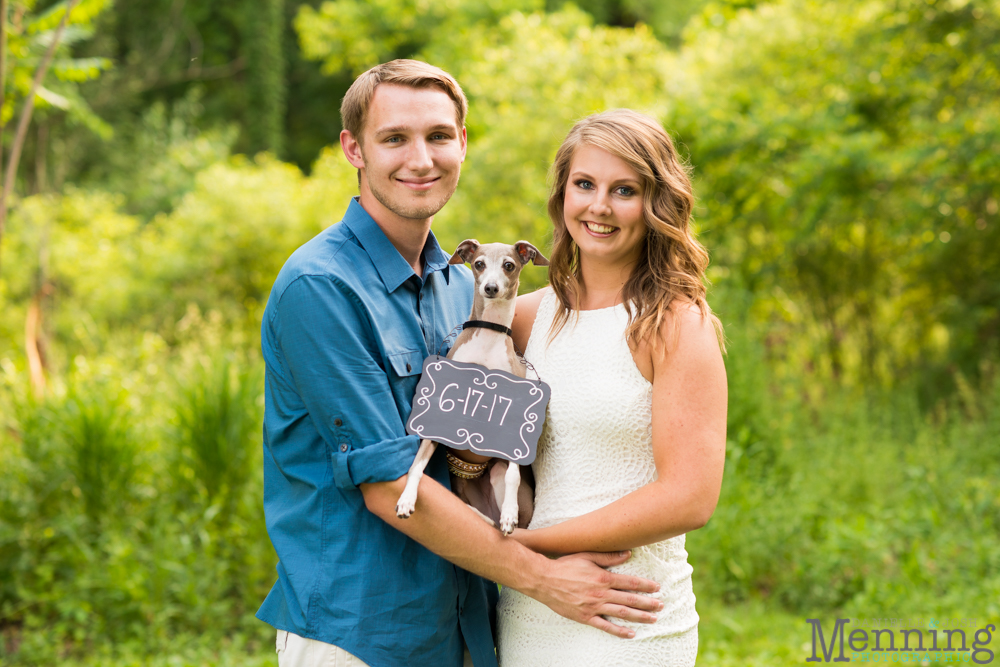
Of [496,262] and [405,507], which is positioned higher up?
[496,262]

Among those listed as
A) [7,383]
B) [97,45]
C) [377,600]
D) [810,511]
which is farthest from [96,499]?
[97,45]

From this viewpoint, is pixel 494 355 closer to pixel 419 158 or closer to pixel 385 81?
pixel 419 158

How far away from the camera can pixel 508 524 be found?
2.38m

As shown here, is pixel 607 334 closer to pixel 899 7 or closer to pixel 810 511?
pixel 810 511

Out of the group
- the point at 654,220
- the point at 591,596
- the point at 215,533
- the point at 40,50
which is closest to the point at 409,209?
the point at 654,220

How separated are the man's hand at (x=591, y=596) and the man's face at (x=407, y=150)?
1216 millimetres

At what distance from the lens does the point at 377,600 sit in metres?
2.26

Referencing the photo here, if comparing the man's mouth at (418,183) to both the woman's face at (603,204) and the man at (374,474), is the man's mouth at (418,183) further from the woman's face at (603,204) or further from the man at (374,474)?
the woman's face at (603,204)

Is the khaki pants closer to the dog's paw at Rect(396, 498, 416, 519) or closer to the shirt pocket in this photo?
the dog's paw at Rect(396, 498, 416, 519)

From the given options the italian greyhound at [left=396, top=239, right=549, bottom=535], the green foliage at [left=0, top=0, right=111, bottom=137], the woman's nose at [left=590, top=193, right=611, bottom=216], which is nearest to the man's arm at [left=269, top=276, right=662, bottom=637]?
the italian greyhound at [left=396, top=239, right=549, bottom=535]

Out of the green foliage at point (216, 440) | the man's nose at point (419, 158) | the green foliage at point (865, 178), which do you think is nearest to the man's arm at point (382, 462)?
the man's nose at point (419, 158)

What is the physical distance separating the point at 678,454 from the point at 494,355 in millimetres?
704

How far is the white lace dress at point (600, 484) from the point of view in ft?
7.63

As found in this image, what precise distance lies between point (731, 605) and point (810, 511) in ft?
3.50
